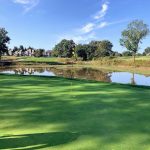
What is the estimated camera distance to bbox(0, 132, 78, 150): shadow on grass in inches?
190

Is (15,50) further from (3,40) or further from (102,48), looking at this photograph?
(3,40)

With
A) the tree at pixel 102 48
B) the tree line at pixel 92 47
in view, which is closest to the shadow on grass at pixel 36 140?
the tree line at pixel 92 47

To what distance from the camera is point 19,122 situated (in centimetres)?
606

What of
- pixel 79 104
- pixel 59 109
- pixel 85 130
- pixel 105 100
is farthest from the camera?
pixel 105 100

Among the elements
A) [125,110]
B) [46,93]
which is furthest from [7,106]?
[125,110]

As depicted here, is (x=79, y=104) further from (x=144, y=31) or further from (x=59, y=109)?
(x=144, y=31)

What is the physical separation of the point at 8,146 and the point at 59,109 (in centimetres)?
235

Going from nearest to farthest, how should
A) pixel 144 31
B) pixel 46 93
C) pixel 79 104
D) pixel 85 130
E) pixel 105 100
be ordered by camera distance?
1. pixel 85 130
2. pixel 79 104
3. pixel 105 100
4. pixel 46 93
5. pixel 144 31

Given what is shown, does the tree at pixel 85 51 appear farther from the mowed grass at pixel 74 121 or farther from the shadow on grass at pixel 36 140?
the shadow on grass at pixel 36 140

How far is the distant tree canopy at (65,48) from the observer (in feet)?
401

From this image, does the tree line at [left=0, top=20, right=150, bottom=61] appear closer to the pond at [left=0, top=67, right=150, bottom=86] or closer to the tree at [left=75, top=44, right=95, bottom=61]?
the tree at [left=75, top=44, right=95, bottom=61]

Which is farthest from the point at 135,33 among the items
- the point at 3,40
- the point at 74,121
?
the point at 74,121

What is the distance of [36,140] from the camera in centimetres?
504

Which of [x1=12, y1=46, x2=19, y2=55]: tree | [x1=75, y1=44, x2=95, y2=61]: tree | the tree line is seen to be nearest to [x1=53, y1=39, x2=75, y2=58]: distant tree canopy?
the tree line
